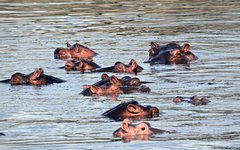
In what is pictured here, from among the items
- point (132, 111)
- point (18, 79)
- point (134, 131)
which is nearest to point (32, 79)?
point (18, 79)

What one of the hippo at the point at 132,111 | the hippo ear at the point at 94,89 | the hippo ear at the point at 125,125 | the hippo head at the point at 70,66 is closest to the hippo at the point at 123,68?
the hippo head at the point at 70,66

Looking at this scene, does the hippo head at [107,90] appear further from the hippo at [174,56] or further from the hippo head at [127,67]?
the hippo at [174,56]

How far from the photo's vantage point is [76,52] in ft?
65.5

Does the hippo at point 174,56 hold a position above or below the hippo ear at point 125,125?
above

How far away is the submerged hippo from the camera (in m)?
19.8

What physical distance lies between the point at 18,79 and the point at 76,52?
3.75 m

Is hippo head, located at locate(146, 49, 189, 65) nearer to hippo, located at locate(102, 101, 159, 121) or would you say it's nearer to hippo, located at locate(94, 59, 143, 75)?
hippo, located at locate(94, 59, 143, 75)

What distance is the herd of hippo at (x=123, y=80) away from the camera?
1169 centimetres

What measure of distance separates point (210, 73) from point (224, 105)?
3287 mm

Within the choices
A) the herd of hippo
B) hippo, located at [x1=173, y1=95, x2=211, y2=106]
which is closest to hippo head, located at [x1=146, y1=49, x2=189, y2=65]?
the herd of hippo

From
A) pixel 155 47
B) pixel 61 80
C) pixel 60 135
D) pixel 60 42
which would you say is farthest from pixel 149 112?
pixel 60 42

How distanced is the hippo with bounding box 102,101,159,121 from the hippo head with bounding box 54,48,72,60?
684 centimetres

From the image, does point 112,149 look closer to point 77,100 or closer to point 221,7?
point 77,100

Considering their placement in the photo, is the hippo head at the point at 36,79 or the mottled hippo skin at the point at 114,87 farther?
the hippo head at the point at 36,79
